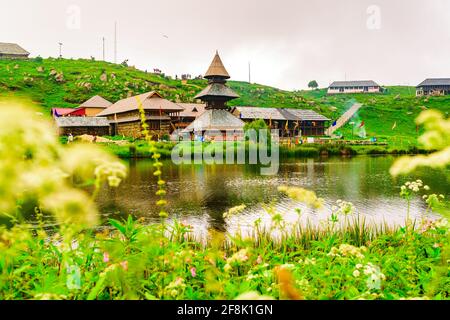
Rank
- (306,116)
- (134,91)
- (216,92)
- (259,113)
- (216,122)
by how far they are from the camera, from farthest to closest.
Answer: (134,91) < (306,116) < (259,113) < (216,92) < (216,122)

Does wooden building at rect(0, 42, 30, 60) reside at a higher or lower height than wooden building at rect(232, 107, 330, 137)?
higher

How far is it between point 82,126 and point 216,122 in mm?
19677

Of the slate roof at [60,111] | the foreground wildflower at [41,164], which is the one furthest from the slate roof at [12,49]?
the foreground wildflower at [41,164]

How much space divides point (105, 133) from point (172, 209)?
43.2 meters

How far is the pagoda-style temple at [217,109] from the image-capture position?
5212 centimetres

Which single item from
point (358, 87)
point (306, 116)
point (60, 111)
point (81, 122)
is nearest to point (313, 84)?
point (358, 87)

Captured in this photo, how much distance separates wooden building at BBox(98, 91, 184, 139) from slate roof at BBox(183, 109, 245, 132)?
3676 mm

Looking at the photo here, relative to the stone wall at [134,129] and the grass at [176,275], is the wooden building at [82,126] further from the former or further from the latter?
the grass at [176,275]

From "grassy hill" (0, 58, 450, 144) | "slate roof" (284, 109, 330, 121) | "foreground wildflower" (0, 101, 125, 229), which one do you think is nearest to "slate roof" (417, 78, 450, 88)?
"grassy hill" (0, 58, 450, 144)

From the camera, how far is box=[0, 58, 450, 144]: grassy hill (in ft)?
239

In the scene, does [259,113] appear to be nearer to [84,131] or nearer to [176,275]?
[84,131]

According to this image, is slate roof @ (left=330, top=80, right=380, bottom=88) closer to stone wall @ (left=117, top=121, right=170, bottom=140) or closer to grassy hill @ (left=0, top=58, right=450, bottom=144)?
grassy hill @ (left=0, top=58, right=450, bottom=144)

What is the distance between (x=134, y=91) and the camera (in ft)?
278

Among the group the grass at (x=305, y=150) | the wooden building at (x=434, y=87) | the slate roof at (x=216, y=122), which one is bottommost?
the grass at (x=305, y=150)
